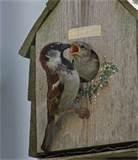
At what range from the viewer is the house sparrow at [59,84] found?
0.80 metres

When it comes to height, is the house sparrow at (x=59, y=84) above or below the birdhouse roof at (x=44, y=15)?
below

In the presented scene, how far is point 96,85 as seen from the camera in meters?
0.78

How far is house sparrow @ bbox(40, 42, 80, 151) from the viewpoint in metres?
0.80

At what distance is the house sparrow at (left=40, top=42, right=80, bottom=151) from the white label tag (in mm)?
24

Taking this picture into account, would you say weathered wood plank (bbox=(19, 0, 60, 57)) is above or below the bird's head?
above

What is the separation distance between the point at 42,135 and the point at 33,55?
177 mm

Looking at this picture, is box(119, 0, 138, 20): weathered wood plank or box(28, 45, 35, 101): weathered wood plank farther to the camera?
box(28, 45, 35, 101): weathered wood plank

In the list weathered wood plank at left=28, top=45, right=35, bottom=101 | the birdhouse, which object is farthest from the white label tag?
weathered wood plank at left=28, top=45, right=35, bottom=101

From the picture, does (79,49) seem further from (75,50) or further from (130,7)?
(130,7)

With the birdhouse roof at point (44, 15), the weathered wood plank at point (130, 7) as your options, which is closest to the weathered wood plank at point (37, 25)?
the birdhouse roof at point (44, 15)

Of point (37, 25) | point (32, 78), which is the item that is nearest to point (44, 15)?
point (37, 25)

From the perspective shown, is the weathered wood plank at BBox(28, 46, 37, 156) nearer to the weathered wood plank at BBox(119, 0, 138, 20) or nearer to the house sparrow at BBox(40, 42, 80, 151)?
the house sparrow at BBox(40, 42, 80, 151)

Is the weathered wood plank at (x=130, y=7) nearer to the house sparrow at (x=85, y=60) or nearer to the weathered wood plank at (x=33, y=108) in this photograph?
the house sparrow at (x=85, y=60)

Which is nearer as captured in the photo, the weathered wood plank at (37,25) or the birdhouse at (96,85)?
the birdhouse at (96,85)
